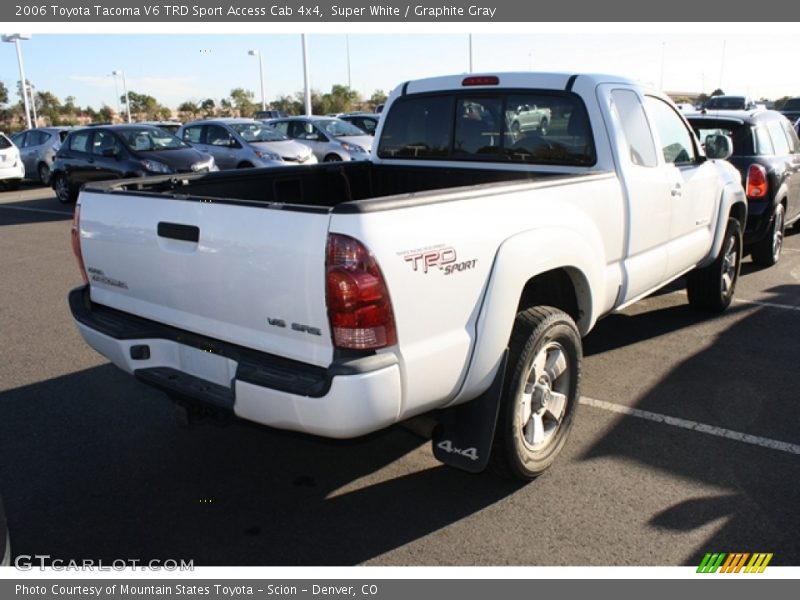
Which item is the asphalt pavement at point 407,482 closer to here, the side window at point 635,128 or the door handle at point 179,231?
the door handle at point 179,231

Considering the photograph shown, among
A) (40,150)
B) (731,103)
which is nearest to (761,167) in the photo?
(40,150)

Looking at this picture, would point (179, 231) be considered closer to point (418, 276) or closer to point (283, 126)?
point (418, 276)

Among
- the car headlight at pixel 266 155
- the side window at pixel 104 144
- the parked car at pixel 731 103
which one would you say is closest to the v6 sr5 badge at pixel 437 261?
the side window at pixel 104 144

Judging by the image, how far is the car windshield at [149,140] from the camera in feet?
47.3

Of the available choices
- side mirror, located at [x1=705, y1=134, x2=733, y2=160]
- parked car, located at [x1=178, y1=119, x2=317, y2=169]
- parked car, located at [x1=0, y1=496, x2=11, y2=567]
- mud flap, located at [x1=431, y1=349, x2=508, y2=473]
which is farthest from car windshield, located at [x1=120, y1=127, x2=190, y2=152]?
parked car, located at [x1=0, y1=496, x2=11, y2=567]

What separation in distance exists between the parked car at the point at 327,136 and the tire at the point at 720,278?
11.9 metres

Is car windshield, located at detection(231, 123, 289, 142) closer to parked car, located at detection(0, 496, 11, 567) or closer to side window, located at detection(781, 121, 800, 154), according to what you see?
side window, located at detection(781, 121, 800, 154)

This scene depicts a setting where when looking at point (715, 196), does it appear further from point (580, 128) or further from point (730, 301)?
point (580, 128)

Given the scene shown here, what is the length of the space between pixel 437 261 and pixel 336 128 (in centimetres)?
1673

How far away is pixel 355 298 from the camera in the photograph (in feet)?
8.91

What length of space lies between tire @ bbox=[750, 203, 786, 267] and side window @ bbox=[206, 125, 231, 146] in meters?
11.9

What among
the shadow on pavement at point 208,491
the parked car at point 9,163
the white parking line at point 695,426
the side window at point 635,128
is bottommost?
the white parking line at point 695,426

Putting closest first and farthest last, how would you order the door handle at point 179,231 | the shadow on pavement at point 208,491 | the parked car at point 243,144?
the door handle at point 179,231, the shadow on pavement at point 208,491, the parked car at point 243,144

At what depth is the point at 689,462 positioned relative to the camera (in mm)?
3924
